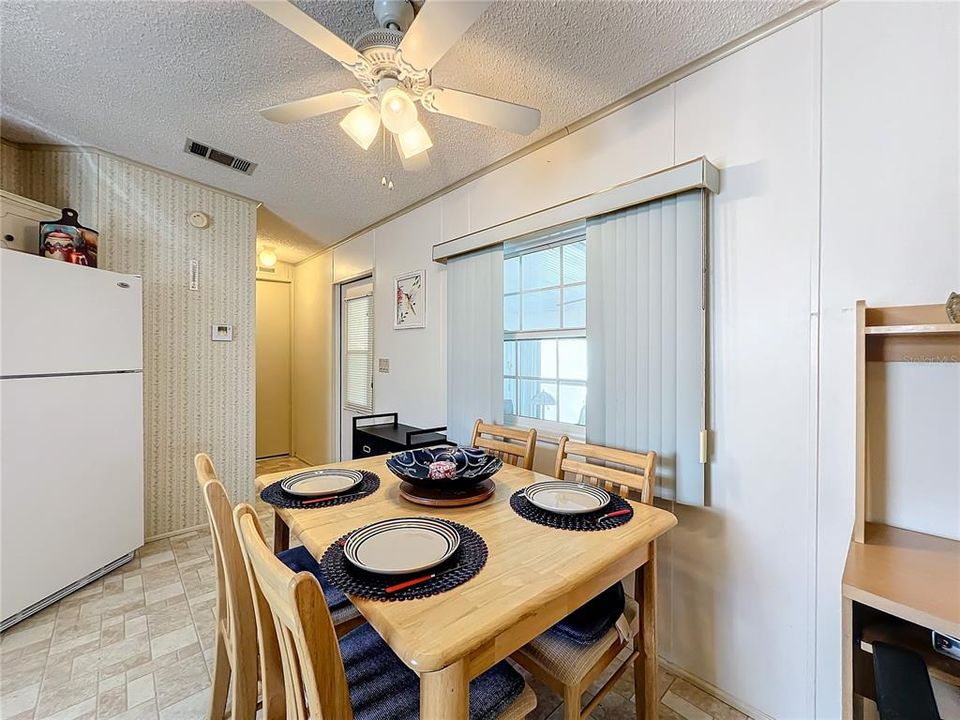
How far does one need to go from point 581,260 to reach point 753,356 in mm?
978

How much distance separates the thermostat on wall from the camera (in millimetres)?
3080

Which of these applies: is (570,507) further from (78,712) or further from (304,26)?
(78,712)

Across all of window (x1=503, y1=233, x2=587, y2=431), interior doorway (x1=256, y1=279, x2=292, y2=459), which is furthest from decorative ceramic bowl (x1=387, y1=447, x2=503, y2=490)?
interior doorway (x1=256, y1=279, x2=292, y2=459)

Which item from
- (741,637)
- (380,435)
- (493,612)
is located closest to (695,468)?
(741,637)

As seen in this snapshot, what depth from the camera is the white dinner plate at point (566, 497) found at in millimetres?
1285

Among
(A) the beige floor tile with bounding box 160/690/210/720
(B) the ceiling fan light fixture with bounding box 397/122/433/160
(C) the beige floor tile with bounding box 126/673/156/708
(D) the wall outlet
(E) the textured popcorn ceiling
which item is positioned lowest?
(A) the beige floor tile with bounding box 160/690/210/720

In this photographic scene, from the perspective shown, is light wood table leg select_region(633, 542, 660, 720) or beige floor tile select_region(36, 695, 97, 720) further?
beige floor tile select_region(36, 695, 97, 720)

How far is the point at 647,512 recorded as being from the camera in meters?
1.32

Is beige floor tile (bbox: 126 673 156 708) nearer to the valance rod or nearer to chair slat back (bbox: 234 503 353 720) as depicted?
chair slat back (bbox: 234 503 353 720)

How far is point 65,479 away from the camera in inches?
82.7

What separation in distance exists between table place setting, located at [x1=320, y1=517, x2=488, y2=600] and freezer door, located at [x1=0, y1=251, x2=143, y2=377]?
206cm

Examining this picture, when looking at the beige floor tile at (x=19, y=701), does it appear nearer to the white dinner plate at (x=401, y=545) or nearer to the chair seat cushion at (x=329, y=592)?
the chair seat cushion at (x=329, y=592)

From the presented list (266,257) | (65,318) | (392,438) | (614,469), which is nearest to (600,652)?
(614,469)

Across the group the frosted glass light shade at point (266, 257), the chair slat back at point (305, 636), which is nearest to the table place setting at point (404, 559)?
the chair slat back at point (305, 636)
